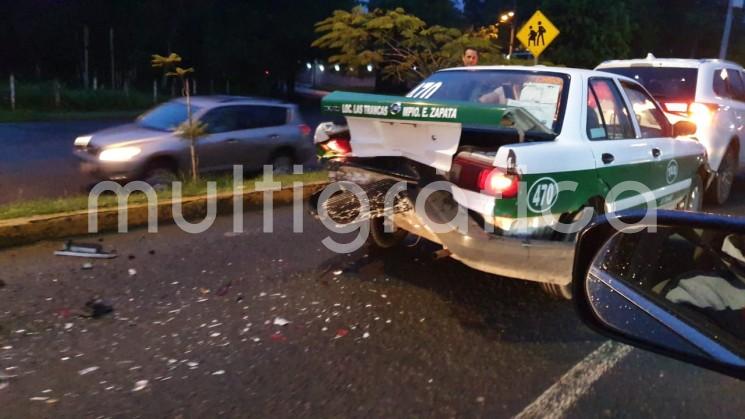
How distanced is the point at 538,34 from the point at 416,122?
10.4 metres

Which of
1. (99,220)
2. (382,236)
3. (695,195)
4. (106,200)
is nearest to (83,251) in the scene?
(99,220)

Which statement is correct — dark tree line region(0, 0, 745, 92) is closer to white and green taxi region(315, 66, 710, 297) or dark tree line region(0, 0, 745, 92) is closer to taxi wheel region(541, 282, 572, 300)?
white and green taxi region(315, 66, 710, 297)

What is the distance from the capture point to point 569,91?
5.08 meters

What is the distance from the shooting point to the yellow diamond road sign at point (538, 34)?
46.2 feet

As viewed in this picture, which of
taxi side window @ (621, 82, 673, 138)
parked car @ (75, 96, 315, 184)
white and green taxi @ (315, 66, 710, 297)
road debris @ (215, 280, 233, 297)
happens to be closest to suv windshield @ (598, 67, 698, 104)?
taxi side window @ (621, 82, 673, 138)

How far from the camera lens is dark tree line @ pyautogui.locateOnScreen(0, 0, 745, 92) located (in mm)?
28578

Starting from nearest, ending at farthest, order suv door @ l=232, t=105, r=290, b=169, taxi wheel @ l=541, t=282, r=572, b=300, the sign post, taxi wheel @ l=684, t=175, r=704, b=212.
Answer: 1. taxi wheel @ l=541, t=282, r=572, b=300
2. taxi wheel @ l=684, t=175, r=704, b=212
3. suv door @ l=232, t=105, r=290, b=169
4. the sign post

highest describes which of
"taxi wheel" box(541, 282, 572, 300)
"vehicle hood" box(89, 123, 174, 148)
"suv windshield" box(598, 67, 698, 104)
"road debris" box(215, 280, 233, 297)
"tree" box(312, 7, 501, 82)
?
"tree" box(312, 7, 501, 82)

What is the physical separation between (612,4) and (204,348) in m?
28.2

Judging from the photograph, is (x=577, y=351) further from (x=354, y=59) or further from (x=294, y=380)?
(x=354, y=59)

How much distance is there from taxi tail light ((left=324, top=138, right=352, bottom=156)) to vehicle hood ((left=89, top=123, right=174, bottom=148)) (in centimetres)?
445

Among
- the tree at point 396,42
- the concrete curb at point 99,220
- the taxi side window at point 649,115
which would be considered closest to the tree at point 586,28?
the tree at point 396,42

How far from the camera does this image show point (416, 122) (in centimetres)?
472

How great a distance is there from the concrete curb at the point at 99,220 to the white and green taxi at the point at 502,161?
2402 millimetres
